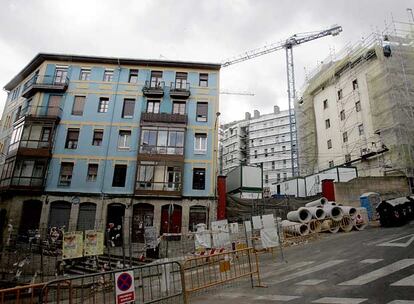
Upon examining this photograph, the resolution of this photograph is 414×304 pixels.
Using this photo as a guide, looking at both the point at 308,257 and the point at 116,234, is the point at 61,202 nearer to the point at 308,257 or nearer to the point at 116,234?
the point at 116,234

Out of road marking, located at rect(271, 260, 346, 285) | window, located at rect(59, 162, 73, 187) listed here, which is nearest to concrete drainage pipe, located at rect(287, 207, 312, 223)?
road marking, located at rect(271, 260, 346, 285)

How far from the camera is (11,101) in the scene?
112ft

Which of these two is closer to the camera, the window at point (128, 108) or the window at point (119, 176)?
the window at point (119, 176)

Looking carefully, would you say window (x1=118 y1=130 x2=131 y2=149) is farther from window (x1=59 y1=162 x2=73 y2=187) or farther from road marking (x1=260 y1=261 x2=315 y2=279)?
road marking (x1=260 y1=261 x2=315 y2=279)

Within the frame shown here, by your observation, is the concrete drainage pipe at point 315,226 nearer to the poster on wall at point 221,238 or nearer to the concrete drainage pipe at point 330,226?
the concrete drainage pipe at point 330,226

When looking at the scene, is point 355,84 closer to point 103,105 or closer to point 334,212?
point 334,212

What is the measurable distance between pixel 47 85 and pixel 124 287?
27620 mm

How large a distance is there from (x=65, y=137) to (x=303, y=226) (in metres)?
21.0

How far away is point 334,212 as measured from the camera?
62.6 feet

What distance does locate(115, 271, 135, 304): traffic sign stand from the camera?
515 centimetres

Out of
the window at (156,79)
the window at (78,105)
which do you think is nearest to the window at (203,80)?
the window at (156,79)

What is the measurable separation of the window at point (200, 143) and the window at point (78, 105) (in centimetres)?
1085

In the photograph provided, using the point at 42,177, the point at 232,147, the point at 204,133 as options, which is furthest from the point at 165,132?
the point at 232,147

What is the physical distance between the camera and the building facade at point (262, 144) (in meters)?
76.0
